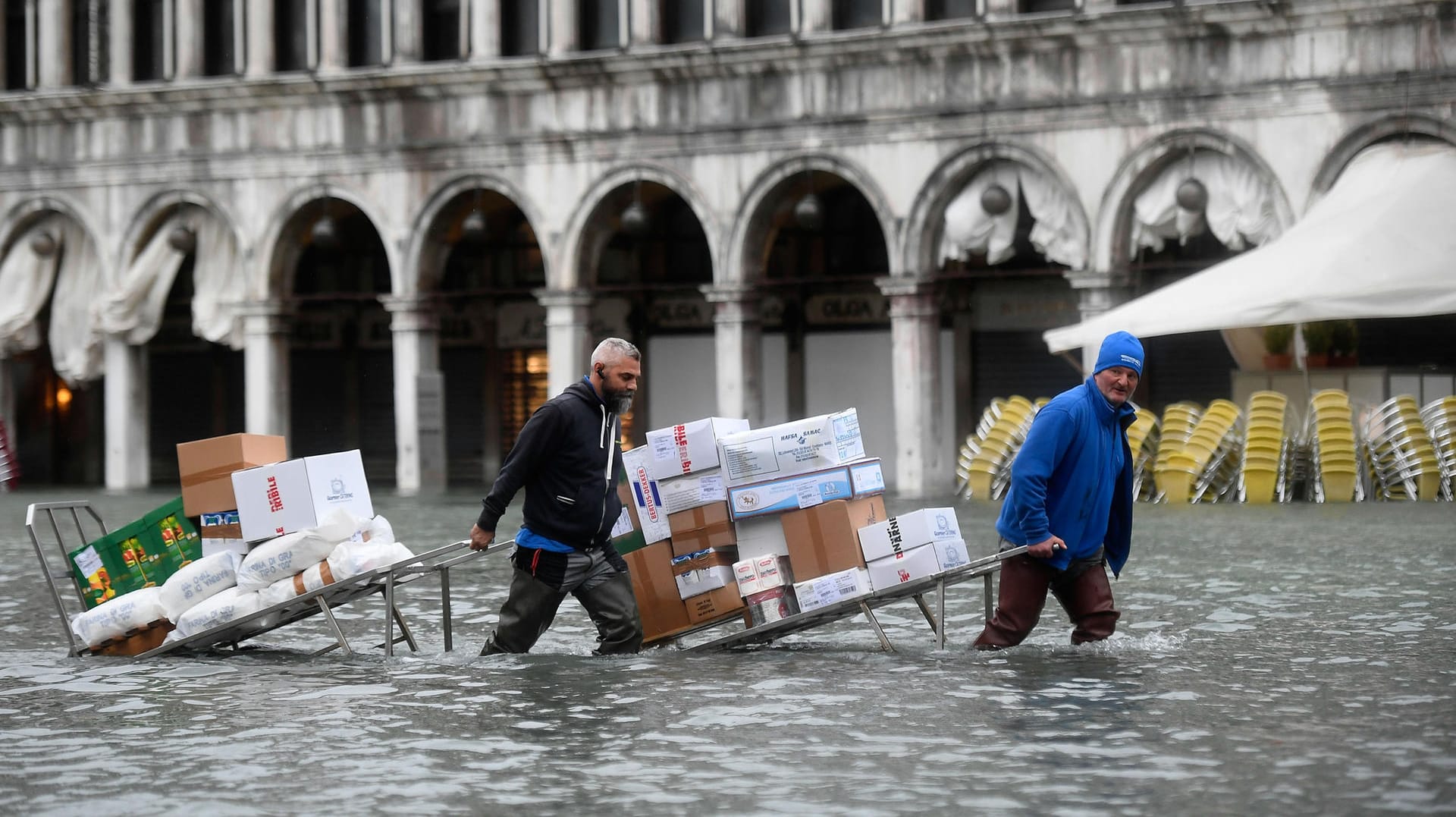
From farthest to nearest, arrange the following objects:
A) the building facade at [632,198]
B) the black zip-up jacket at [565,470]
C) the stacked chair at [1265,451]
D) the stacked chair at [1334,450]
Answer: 1. the building facade at [632,198]
2. the stacked chair at [1265,451]
3. the stacked chair at [1334,450]
4. the black zip-up jacket at [565,470]

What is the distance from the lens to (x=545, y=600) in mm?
9625

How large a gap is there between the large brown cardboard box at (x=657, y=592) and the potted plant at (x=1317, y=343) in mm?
13968

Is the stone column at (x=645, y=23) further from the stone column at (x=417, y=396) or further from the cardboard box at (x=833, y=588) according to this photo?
the cardboard box at (x=833, y=588)

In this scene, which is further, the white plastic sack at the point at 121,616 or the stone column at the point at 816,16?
the stone column at the point at 816,16

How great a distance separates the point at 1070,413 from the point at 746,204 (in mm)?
17375

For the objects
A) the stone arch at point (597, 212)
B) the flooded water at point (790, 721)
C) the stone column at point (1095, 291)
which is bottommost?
the flooded water at point (790, 721)

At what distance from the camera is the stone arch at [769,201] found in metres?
25.5

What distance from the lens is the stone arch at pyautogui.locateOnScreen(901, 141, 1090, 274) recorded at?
24.3 metres

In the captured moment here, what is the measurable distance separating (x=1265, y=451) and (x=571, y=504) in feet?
44.7

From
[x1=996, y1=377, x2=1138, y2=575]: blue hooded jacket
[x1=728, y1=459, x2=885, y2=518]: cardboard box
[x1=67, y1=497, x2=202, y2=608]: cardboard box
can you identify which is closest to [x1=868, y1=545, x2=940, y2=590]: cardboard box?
[x1=728, y1=459, x2=885, y2=518]: cardboard box

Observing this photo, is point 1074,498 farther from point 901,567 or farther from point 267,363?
point 267,363

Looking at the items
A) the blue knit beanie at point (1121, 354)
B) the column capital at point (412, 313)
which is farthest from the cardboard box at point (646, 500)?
the column capital at point (412, 313)

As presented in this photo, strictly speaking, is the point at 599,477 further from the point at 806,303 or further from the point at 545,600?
the point at 806,303

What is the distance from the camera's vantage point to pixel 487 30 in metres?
27.8
